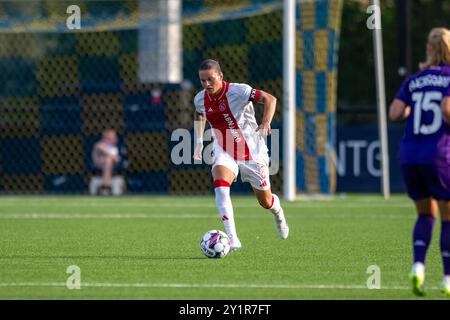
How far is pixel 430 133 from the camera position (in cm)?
745

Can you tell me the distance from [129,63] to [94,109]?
7193 mm

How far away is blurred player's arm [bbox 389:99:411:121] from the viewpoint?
745cm

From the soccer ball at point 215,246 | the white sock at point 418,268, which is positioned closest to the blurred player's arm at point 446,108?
the white sock at point 418,268

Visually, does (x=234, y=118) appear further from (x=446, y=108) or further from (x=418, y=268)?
(x=418, y=268)

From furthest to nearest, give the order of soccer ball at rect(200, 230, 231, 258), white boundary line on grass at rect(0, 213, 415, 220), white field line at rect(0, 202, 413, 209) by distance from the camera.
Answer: white field line at rect(0, 202, 413, 209) → white boundary line on grass at rect(0, 213, 415, 220) → soccer ball at rect(200, 230, 231, 258)

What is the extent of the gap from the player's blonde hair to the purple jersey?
0.05 metres

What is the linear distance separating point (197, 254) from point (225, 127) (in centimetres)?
124

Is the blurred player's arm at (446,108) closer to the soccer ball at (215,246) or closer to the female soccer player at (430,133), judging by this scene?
the female soccer player at (430,133)

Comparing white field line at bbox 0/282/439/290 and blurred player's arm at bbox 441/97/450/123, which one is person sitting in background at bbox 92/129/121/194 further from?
blurred player's arm at bbox 441/97/450/123

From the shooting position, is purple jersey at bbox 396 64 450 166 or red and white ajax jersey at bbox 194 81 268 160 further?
red and white ajax jersey at bbox 194 81 268 160

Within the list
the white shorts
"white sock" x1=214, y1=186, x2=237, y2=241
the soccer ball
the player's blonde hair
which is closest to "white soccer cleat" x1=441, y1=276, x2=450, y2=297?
the player's blonde hair

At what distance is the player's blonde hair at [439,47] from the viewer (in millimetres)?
7387
